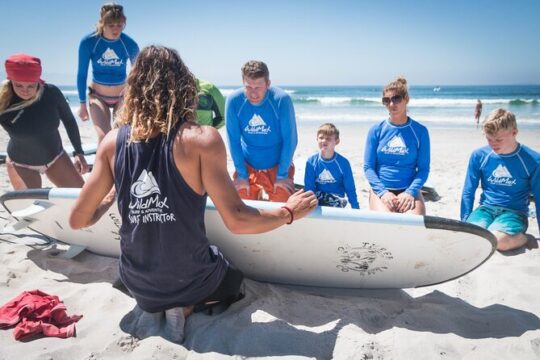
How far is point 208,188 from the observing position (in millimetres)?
1830

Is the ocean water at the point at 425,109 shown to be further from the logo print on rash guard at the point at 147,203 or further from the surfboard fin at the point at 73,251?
the logo print on rash guard at the point at 147,203

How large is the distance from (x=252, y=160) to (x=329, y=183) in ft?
2.64

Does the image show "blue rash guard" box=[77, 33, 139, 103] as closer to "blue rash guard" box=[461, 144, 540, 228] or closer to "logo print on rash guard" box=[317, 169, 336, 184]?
"logo print on rash guard" box=[317, 169, 336, 184]

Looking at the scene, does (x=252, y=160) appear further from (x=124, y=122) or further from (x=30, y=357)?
(x=30, y=357)

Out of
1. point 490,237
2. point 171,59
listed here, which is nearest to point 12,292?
point 171,59

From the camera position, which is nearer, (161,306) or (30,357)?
(30,357)

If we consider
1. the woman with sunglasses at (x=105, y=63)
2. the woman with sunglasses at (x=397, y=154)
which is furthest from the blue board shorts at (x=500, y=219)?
the woman with sunglasses at (x=105, y=63)

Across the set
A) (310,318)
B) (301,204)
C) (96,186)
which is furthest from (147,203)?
(310,318)

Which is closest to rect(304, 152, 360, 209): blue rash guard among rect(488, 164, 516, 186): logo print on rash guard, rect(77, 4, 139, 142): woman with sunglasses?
rect(488, 164, 516, 186): logo print on rash guard

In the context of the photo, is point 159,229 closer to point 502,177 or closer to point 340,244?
point 340,244

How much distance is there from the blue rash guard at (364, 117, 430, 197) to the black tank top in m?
2.00

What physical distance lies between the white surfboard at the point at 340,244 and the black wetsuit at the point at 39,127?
819 millimetres

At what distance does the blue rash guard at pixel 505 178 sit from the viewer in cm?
341

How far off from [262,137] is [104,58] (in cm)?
208
